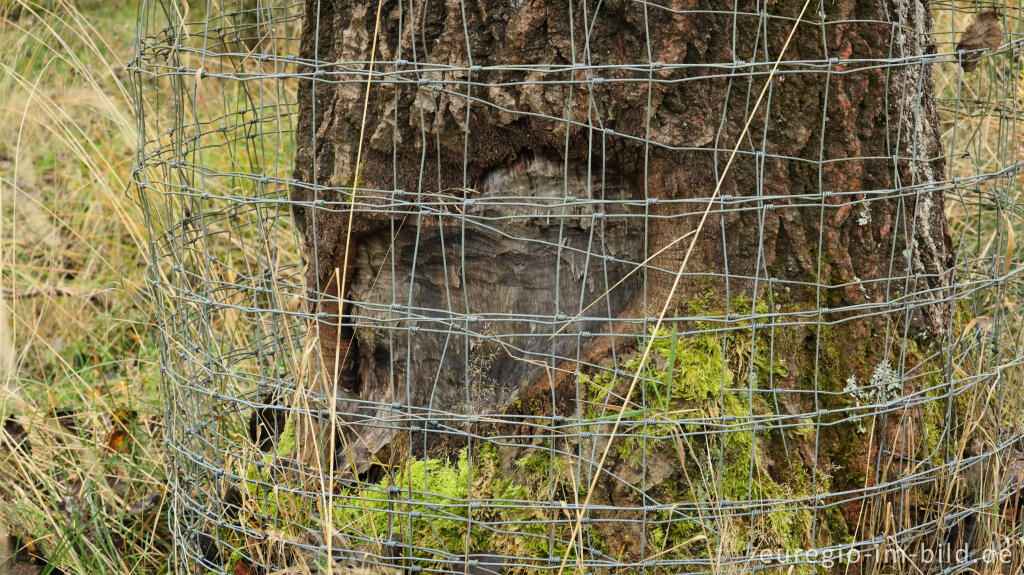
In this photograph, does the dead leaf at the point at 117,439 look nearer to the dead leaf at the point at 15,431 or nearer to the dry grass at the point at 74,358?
the dry grass at the point at 74,358

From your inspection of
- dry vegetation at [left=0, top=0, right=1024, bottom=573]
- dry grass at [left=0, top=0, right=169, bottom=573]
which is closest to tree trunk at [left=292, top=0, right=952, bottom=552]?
dry vegetation at [left=0, top=0, right=1024, bottom=573]

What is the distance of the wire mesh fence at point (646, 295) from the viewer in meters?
1.91

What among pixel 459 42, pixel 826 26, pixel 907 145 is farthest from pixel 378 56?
pixel 907 145

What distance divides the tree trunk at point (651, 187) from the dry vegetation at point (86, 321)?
0.29 m

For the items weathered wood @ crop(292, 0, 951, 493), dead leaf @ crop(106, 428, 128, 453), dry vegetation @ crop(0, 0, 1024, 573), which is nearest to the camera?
weathered wood @ crop(292, 0, 951, 493)

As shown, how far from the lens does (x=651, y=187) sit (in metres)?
2.02

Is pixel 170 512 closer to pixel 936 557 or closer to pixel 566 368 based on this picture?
pixel 566 368

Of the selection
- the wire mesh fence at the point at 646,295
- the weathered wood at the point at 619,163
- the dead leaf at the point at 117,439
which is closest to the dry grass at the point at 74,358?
the dead leaf at the point at 117,439

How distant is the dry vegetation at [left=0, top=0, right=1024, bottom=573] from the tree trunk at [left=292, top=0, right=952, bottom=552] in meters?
0.29

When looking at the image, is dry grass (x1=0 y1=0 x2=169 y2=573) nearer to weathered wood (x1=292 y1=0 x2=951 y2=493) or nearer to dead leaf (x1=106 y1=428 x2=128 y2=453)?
dead leaf (x1=106 y1=428 x2=128 y2=453)

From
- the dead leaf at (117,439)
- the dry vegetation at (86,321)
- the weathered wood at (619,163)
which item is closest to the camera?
the weathered wood at (619,163)

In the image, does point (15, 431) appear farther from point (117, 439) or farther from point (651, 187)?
point (651, 187)

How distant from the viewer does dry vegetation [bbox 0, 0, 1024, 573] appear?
2.42 m

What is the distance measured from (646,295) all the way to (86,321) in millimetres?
2896
